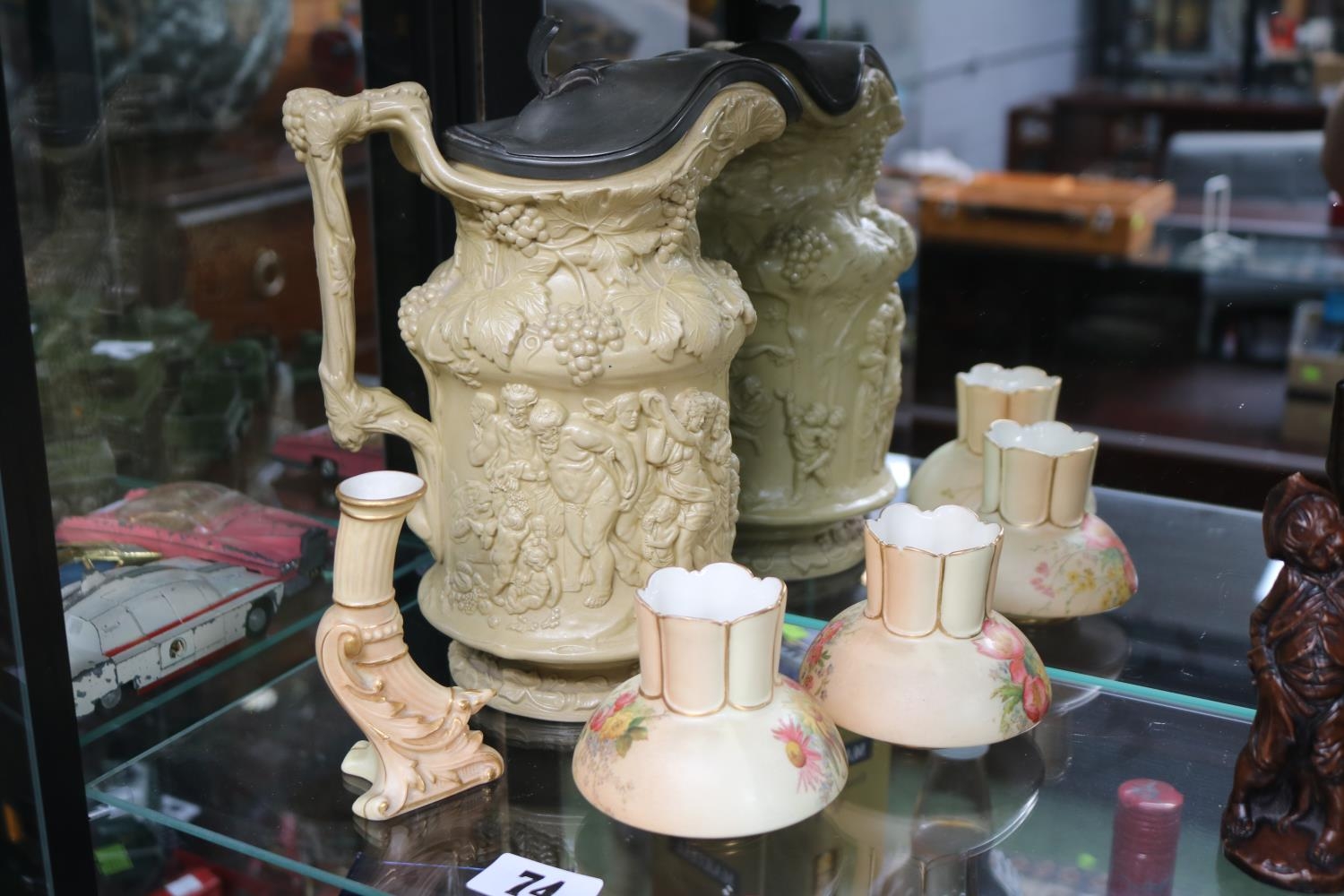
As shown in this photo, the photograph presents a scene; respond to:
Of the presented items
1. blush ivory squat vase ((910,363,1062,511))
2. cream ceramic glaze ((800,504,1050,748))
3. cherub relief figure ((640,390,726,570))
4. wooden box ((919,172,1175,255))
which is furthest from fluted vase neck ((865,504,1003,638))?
wooden box ((919,172,1175,255))

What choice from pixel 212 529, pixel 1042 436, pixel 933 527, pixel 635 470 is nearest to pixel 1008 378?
pixel 1042 436

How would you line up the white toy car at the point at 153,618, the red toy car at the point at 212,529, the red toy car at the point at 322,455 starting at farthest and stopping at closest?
the red toy car at the point at 322,455 < the red toy car at the point at 212,529 < the white toy car at the point at 153,618

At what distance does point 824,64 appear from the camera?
1.01 metres

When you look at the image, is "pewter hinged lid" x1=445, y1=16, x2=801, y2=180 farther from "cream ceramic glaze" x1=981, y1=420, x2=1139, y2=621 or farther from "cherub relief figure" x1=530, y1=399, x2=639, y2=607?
"cream ceramic glaze" x1=981, y1=420, x2=1139, y2=621

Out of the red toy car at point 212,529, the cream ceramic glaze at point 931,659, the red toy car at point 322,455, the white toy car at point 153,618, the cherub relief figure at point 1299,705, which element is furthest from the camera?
the red toy car at point 322,455

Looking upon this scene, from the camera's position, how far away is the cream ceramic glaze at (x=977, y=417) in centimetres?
109

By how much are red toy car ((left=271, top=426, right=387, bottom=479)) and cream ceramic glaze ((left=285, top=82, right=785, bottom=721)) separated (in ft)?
0.91

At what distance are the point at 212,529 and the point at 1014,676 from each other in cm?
62

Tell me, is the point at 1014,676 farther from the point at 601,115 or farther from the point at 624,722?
the point at 601,115

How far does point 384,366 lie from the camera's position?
1166 mm

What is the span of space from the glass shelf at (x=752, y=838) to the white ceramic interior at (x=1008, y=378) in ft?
0.78

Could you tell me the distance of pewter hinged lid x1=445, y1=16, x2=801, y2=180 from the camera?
0.84 m

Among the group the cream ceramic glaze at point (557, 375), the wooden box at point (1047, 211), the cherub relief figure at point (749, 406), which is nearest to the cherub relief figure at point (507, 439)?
the cream ceramic glaze at point (557, 375)

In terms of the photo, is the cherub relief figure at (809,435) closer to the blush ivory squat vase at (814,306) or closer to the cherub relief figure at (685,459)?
the blush ivory squat vase at (814,306)
